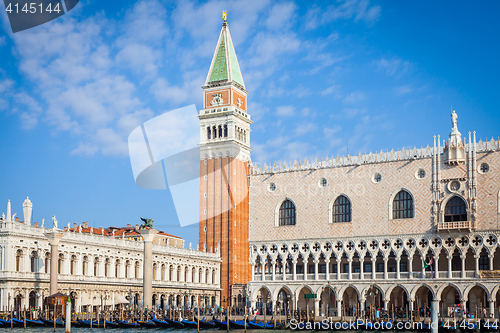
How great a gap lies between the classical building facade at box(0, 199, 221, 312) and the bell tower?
197 centimetres

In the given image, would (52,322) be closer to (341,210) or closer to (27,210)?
(27,210)

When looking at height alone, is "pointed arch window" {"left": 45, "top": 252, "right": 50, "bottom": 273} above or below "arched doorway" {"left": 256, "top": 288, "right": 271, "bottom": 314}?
above

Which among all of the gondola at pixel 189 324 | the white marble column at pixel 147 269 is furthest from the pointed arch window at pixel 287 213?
the gondola at pixel 189 324

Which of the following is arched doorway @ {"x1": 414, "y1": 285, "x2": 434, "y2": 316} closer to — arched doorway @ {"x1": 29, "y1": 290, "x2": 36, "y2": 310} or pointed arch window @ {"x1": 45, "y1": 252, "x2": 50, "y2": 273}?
pointed arch window @ {"x1": 45, "y1": 252, "x2": 50, "y2": 273}

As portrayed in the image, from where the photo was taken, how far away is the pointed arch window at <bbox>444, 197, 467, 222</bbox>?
4294 centimetres

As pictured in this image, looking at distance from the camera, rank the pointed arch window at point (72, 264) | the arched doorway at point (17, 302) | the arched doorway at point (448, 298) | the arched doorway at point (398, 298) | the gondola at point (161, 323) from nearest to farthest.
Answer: the gondola at point (161, 323) < the arched doorway at point (17, 302) < the arched doorway at point (448, 298) < the pointed arch window at point (72, 264) < the arched doorway at point (398, 298)

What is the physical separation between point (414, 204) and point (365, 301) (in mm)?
7814

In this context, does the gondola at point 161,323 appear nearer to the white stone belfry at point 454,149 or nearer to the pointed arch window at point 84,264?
the pointed arch window at point 84,264

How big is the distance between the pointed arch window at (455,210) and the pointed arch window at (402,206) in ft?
8.08

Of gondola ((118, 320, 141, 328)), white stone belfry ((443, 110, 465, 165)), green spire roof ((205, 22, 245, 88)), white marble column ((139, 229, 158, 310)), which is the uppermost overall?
green spire roof ((205, 22, 245, 88))

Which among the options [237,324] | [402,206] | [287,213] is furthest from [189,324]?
[402,206]

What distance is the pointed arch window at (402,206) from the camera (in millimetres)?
44938

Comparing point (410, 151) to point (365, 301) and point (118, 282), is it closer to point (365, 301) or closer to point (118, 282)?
point (365, 301)

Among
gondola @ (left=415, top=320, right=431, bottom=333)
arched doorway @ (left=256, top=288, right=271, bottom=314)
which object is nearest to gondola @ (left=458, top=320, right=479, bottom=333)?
gondola @ (left=415, top=320, right=431, bottom=333)
